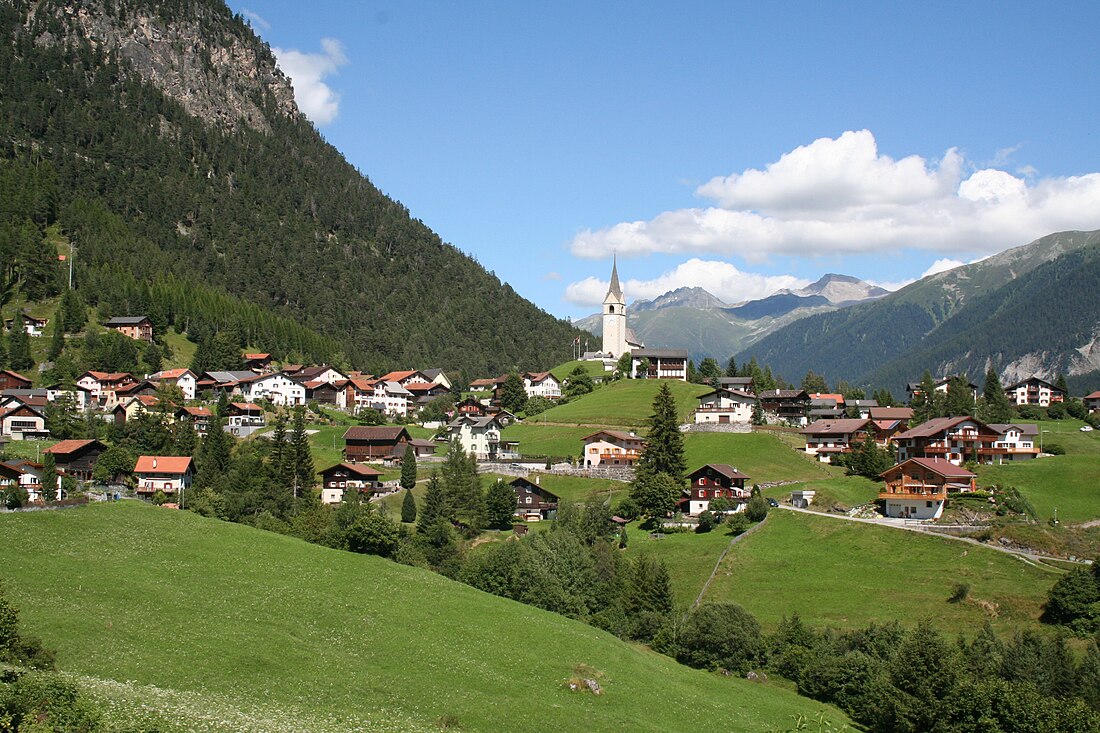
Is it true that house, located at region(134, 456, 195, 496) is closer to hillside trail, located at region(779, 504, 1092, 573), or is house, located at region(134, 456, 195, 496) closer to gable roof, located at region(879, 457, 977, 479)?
hillside trail, located at region(779, 504, 1092, 573)

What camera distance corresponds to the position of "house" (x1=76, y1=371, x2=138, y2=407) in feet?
363

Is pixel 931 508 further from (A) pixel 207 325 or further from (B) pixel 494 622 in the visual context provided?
(A) pixel 207 325

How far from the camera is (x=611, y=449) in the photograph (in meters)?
98.4

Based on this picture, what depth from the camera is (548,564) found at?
196 ft

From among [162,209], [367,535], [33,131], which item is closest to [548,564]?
[367,535]

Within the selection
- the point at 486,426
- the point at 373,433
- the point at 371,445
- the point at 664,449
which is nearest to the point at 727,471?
the point at 664,449

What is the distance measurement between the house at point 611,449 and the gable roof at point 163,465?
3806cm

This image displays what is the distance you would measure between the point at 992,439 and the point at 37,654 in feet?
270

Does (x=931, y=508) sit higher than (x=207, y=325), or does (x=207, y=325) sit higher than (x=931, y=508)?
(x=207, y=325)

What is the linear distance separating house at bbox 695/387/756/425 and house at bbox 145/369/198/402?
60334 mm

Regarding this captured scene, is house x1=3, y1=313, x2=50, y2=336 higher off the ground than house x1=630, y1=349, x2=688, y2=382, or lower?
higher

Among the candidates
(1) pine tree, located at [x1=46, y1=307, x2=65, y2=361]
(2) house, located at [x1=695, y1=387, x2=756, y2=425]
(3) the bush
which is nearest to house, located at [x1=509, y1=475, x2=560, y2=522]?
(2) house, located at [x1=695, y1=387, x2=756, y2=425]

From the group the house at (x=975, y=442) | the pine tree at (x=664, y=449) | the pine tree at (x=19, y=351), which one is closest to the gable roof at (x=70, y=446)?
the pine tree at (x=19, y=351)

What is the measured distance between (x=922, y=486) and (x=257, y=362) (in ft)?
304
